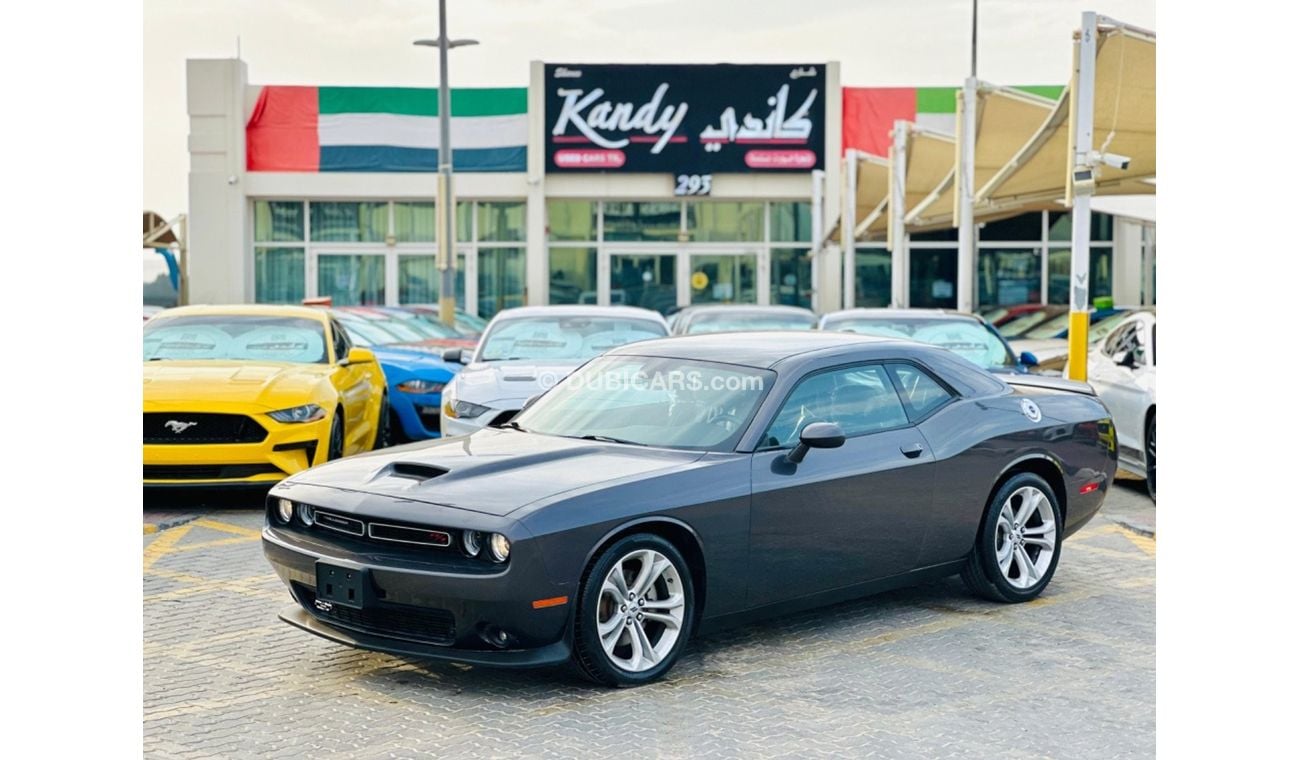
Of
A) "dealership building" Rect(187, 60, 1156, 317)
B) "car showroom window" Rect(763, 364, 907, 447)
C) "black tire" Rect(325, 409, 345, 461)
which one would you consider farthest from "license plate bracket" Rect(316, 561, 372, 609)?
"dealership building" Rect(187, 60, 1156, 317)

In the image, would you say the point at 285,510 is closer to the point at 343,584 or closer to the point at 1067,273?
the point at 343,584

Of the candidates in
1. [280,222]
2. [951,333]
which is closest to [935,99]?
[280,222]

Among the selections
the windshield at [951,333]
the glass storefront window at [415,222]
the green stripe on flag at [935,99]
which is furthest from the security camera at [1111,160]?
the glass storefront window at [415,222]

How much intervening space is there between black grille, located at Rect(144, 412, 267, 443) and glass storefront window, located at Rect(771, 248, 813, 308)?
88.7 feet

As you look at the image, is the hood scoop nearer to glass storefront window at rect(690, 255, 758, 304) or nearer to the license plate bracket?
the license plate bracket

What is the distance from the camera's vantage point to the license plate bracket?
217 inches

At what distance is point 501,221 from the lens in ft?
119

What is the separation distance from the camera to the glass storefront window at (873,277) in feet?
119
